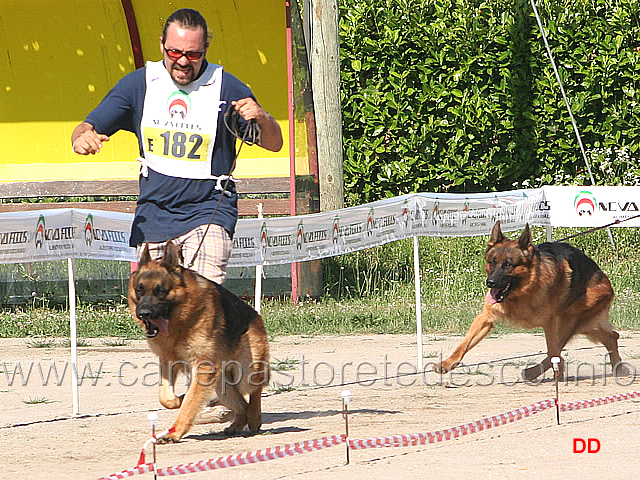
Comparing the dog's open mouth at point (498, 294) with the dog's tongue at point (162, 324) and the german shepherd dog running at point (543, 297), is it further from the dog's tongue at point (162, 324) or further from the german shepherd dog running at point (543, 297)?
the dog's tongue at point (162, 324)

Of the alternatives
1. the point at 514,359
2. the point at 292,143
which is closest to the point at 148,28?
the point at 292,143

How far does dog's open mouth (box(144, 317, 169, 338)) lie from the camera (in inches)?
198

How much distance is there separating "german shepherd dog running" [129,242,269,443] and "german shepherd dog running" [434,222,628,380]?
8.14 ft

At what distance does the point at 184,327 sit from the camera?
5105 millimetres

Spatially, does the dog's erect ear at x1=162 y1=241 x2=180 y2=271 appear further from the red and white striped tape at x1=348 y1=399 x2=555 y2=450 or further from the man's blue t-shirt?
the red and white striped tape at x1=348 y1=399 x2=555 y2=450

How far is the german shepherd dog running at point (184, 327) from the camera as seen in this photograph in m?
5.05

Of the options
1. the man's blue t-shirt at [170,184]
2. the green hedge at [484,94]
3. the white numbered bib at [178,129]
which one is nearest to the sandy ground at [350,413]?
the man's blue t-shirt at [170,184]

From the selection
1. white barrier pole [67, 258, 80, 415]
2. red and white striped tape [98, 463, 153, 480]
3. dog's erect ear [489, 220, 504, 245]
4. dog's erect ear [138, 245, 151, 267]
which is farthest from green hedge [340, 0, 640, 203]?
red and white striped tape [98, 463, 153, 480]

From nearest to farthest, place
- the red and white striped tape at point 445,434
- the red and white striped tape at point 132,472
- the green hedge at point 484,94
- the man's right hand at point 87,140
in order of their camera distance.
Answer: the red and white striped tape at point 132,472 < the red and white striped tape at point 445,434 < the man's right hand at point 87,140 < the green hedge at point 484,94

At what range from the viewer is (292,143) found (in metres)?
12.2

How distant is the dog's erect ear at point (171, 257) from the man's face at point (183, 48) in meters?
0.92

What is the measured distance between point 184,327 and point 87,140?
1.06m

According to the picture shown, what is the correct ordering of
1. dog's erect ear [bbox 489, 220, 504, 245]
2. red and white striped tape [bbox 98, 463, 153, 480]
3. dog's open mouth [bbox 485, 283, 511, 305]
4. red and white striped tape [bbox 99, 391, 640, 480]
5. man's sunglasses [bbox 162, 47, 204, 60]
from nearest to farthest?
red and white striped tape [bbox 98, 463, 153, 480]
red and white striped tape [bbox 99, 391, 640, 480]
man's sunglasses [bbox 162, 47, 204, 60]
dog's open mouth [bbox 485, 283, 511, 305]
dog's erect ear [bbox 489, 220, 504, 245]

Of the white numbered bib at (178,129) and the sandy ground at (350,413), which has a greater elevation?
the white numbered bib at (178,129)
